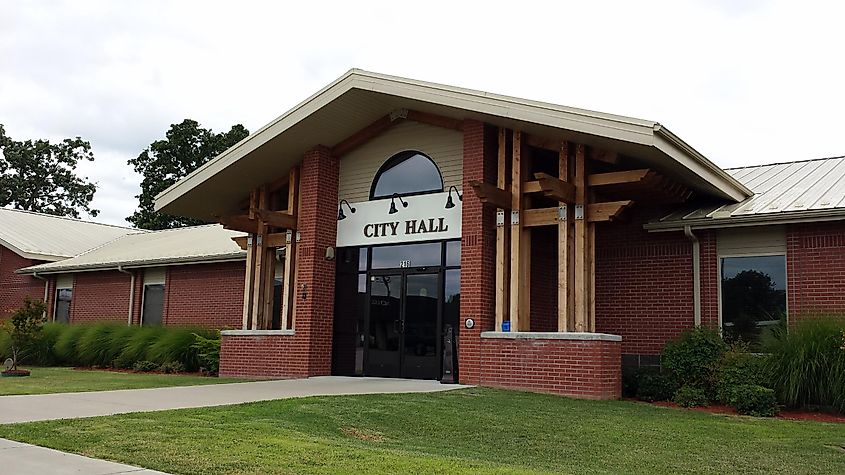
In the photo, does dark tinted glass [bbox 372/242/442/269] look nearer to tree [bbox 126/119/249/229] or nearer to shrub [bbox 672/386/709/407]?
shrub [bbox 672/386/709/407]

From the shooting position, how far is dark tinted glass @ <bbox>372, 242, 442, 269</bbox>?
15470 mm

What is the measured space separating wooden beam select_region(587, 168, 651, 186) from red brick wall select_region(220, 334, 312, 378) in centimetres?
659

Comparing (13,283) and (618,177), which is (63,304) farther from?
(618,177)

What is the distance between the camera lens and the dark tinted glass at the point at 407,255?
15.5m

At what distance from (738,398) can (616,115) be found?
4486 millimetres

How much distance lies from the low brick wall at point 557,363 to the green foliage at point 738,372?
1598mm

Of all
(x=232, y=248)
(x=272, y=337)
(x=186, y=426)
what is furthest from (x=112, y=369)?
(x=186, y=426)

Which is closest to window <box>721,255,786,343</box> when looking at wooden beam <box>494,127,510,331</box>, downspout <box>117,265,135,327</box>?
wooden beam <box>494,127,510,331</box>

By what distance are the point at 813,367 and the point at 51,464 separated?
993 centimetres

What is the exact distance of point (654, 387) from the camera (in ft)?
42.5

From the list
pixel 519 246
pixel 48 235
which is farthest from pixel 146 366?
pixel 48 235

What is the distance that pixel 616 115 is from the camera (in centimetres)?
1213

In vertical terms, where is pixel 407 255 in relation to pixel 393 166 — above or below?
below

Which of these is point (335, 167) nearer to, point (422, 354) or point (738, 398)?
point (422, 354)
